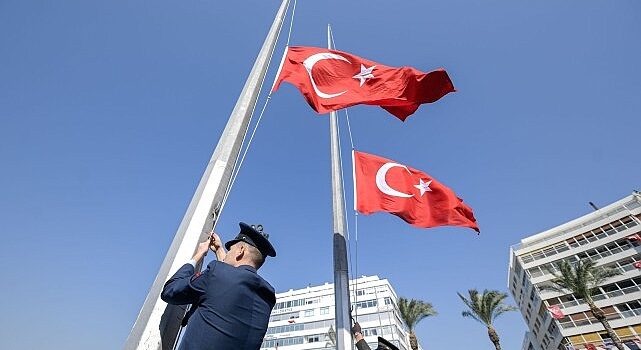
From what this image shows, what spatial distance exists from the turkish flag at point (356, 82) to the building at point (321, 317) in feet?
148

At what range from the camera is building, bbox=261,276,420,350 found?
49.2 m

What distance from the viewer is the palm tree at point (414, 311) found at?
2920cm

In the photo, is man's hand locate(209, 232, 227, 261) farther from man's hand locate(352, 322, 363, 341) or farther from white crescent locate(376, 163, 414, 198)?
white crescent locate(376, 163, 414, 198)

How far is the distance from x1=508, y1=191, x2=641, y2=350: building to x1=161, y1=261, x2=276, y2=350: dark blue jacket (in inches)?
1556

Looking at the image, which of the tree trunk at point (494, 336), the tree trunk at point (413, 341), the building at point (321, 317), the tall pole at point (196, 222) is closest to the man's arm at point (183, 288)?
the tall pole at point (196, 222)

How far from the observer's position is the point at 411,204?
5.79 m

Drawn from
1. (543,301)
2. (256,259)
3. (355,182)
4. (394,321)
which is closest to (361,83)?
(355,182)

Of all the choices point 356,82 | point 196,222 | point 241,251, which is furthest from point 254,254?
point 356,82

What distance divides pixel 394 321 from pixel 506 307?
27.6m

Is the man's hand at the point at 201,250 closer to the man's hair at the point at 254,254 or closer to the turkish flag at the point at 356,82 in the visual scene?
the man's hair at the point at 254,254

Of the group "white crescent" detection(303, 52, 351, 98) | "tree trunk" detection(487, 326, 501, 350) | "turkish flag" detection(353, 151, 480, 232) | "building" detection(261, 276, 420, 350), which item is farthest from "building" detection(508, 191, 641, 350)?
"white crescent" detection(303, 52, 351, 98)

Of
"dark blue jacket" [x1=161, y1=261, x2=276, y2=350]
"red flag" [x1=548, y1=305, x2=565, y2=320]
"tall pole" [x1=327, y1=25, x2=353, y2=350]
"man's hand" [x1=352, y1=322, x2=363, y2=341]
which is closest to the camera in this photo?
"dark blue jacket" [x1=161, y1=261, x2=276, y2=350]

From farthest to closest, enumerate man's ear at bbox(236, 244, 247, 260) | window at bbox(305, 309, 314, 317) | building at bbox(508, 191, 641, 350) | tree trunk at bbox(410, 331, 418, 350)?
1. window at bbox(305, 309, 314, 317)
2. building at bbox(508, 191, 641, 350)
3. tree trunk at bbox(410, 331, 418, 350)
4. man's ear at bbox(236, 244, 247, 260)

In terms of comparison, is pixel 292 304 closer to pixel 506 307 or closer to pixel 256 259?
pixel 506 307
